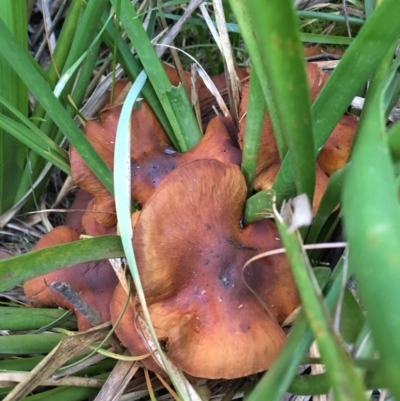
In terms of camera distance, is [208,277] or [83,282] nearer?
[208,277]

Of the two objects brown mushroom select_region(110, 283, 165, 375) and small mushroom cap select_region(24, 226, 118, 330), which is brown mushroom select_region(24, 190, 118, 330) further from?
brown mushroom select_region(110, 283, 165, 375)

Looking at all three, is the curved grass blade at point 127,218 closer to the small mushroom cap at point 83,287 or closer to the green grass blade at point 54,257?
the green grass blade at point 54,257

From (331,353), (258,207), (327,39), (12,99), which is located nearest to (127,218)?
(258,207)

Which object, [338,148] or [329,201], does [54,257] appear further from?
[338,148]

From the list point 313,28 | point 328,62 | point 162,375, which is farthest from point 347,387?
point 313,28

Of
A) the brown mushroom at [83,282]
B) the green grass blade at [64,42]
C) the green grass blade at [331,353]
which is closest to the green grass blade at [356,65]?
the green grass blade at [331,353]

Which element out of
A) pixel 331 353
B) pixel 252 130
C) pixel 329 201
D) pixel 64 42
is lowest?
pixel 331 353

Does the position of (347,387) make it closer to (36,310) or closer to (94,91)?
→ (36,310)
